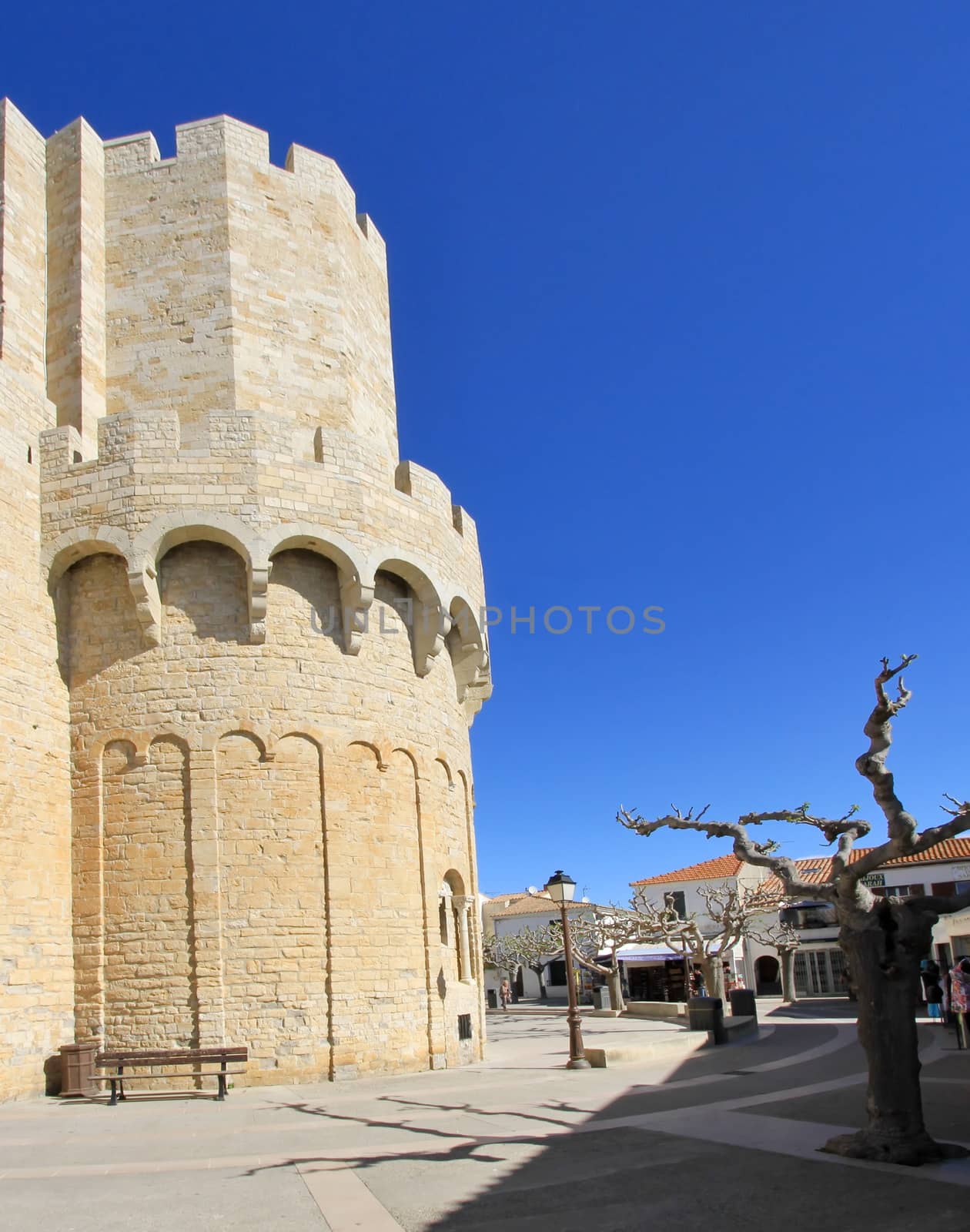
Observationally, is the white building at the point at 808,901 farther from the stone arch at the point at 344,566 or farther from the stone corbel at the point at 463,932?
the stone arch at the point at 344,566

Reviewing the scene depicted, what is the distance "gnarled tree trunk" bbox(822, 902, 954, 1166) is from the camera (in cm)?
885

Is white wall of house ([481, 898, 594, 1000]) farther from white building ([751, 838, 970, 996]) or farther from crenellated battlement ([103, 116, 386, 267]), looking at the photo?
crenellated battlement ([103, 116, 386, 267])

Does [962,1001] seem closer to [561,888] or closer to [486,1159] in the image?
[561,888]

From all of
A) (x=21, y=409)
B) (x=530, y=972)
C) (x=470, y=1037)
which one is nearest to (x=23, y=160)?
(x=21, y=409)

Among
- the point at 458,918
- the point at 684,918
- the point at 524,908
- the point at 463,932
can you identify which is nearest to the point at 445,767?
the point at 458,918

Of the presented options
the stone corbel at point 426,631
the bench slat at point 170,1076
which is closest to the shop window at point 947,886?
the stone corbel at point 426,631

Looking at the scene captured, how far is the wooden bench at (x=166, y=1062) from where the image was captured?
13.6 m

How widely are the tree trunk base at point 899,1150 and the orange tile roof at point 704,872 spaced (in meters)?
43.6

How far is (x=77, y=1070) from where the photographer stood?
14141mm

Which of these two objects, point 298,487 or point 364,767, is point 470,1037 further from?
point 298,487

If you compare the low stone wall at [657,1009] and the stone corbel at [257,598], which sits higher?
the stone corbel at [257,598]

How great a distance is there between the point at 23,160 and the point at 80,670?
9.38 meters

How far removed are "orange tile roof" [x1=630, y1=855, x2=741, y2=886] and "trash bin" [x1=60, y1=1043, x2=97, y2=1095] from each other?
135 feet

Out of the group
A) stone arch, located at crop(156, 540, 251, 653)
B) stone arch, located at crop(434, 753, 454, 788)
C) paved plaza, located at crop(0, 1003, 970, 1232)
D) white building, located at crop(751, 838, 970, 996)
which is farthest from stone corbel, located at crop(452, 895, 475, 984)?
white building, located at crop(751, 838, 970, 996)
